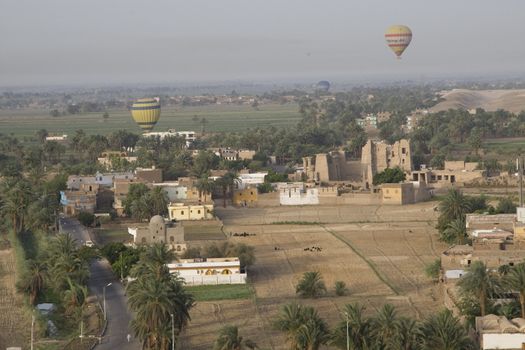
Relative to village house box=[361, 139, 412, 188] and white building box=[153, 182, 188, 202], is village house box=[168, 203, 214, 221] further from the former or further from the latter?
village house box=[361, 139, 412, 188]

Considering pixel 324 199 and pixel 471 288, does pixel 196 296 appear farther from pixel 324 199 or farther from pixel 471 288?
pixel 324 199

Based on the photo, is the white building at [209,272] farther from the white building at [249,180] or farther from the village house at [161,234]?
the white building at [249,180]

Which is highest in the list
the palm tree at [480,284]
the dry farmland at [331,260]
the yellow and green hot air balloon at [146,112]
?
the yellow and green hot air balloon at [146,112]

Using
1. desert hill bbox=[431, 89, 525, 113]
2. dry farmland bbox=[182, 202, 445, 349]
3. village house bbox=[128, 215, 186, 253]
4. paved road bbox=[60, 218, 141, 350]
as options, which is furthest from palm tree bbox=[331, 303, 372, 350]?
desert hill bbox=[431, 89, 525, 113]

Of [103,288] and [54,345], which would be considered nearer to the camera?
[54,345]

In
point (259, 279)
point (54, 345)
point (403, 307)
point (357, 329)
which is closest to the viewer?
point (357, 329)

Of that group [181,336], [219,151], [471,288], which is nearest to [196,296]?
[181,336]

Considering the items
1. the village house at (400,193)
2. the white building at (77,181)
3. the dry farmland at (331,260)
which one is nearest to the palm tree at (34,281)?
the dry farmland at (331,260)
